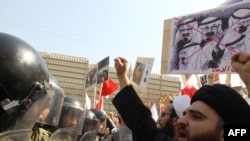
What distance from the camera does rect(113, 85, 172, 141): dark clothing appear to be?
2.80m

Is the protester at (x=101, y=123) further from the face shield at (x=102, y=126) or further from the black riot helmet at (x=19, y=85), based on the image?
the black riot helmet at (x=19, y=85)

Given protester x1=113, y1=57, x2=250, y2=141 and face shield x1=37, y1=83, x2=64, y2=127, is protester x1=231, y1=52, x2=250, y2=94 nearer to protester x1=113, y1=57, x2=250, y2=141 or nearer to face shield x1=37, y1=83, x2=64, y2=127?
protester x1=113, y1=57, x2=250, y2=141

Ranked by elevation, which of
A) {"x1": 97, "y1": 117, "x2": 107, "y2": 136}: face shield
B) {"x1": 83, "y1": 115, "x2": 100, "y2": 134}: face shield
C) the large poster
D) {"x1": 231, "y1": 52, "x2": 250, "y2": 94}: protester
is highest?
the large poster

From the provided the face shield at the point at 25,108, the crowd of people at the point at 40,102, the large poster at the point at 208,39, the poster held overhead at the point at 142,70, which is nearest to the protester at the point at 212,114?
the crowd of people at the point at 40,102

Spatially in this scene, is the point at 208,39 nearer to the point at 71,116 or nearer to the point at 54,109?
the point at 71,116

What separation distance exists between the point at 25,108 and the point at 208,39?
3663mm

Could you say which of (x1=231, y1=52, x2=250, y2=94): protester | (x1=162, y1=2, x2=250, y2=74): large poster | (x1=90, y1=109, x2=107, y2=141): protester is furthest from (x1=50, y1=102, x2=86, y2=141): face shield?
(x1=90, y1=109, x2=107, y2=141): protester

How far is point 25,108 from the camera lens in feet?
7.14

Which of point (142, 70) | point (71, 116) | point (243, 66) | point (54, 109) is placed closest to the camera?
point (243, 66)

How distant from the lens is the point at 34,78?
2.28m

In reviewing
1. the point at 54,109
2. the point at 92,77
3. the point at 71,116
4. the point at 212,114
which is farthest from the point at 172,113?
the point at 92,77

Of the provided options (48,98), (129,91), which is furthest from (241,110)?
(48,98)

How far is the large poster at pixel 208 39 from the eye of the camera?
196 inches

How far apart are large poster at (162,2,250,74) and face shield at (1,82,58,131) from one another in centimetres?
319
